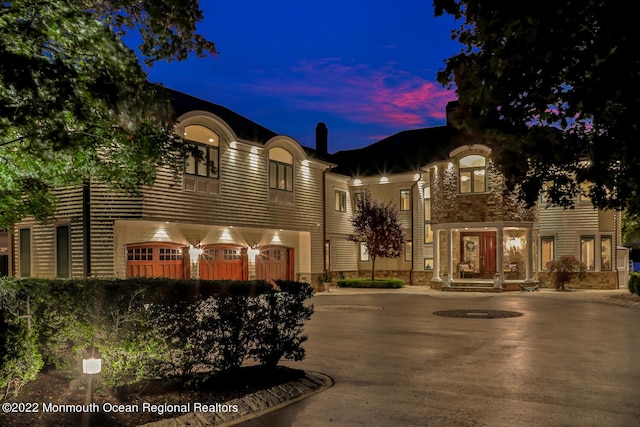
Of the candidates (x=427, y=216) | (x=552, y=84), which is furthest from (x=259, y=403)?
(x=427, y=216)

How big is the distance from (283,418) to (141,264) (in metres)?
15.3

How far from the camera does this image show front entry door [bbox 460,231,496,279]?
31328 millimetres

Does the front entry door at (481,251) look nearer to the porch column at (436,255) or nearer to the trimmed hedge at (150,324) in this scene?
the porch column at (436,255)

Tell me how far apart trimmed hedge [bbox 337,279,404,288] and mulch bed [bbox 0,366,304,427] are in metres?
22.5

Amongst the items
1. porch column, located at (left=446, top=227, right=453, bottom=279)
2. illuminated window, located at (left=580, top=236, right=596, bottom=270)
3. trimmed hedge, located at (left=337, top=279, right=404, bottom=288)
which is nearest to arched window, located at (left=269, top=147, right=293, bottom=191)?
trimmed hedge, located at (left=337, top=279, right=404, bottom=288)

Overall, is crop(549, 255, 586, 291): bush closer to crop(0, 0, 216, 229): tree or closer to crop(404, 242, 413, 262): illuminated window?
crop(404, 242, 413, 262): illuminated window

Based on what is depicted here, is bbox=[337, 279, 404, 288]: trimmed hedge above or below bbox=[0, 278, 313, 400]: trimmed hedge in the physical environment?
below

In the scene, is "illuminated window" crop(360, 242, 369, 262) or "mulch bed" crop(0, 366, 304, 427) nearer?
"mulch bed" crop(0, 366, 304, 427)

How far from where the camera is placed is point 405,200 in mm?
34094

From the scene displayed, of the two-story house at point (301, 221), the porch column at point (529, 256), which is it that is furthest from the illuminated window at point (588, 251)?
the porch column at point (529, 256)

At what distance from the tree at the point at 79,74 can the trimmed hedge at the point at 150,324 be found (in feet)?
5.67

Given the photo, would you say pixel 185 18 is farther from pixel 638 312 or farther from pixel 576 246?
pixel 576 246

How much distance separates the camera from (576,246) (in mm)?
29406

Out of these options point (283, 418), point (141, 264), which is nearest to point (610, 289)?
point (141, 264)
